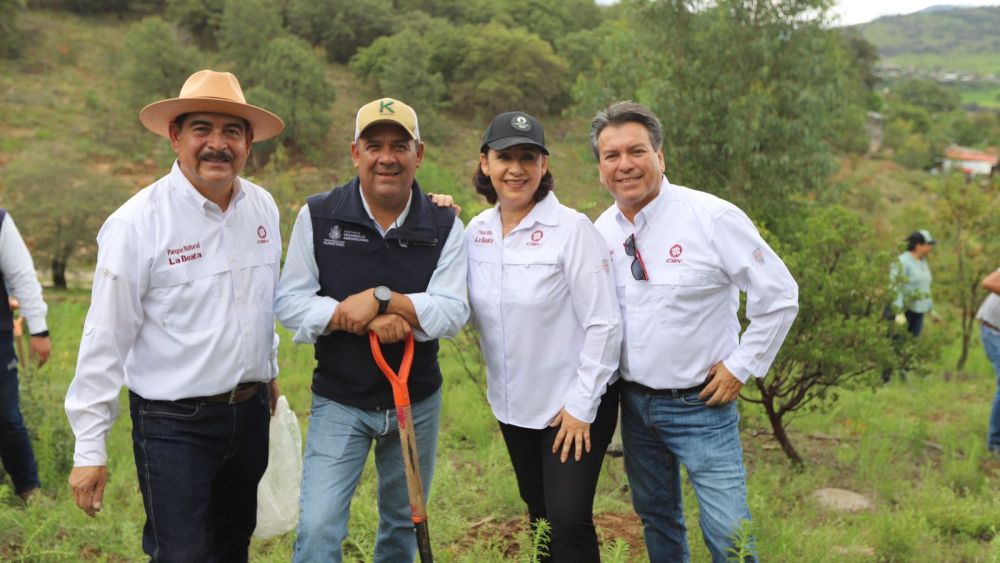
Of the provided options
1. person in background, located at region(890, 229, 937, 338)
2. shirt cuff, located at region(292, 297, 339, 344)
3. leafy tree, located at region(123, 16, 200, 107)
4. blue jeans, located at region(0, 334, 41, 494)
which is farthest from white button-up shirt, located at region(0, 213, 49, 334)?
leafy tree, located at region(123, 16, 200, 107)

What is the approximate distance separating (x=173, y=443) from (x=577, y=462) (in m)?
1.51

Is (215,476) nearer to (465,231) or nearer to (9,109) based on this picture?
(465,231)

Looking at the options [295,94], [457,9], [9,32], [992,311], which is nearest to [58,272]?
[295,94]

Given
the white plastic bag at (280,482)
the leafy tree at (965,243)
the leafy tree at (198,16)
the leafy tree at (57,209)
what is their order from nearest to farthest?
the white plastic bag at (280,482) < the leafy tree at (965,243) < the leafy tree at (57,209) < the leafy tree at (198,16)

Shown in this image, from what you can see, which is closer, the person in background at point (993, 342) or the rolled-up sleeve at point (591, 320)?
the rolled-up sleeve at point (591, 320)

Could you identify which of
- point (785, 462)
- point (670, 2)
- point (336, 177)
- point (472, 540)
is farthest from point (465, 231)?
point (336, 177)

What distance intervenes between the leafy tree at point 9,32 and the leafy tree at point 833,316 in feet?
144

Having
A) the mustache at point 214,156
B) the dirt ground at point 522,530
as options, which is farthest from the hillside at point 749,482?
the mustache at point 214,156

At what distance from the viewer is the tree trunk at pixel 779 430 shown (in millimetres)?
5621

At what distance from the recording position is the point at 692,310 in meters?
3.11

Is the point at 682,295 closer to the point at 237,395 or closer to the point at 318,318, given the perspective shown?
the point at 318,318

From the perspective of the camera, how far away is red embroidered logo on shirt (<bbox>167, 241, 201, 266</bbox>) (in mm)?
2900

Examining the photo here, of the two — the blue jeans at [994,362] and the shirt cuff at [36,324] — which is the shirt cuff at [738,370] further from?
the blue jeans at [994,362]

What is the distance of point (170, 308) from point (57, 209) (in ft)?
59.5
